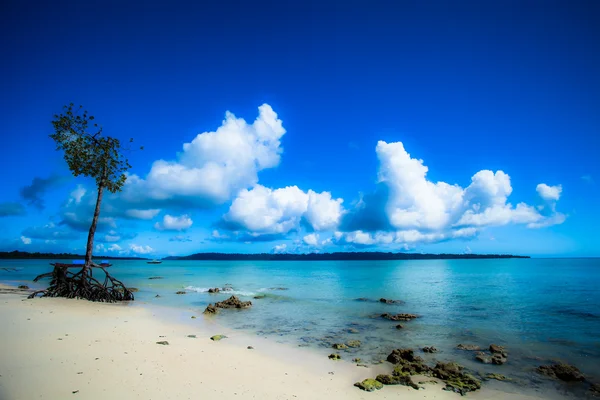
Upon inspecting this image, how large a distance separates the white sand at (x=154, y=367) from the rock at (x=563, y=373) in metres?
3.47

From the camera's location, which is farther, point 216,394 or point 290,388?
point 290,388

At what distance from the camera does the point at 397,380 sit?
36.0ft

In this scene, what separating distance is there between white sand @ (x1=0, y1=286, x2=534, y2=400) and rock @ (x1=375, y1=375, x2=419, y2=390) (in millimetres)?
339

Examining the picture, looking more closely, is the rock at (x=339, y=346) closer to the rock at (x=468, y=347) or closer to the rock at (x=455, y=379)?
the rock at (x=455, y=379)

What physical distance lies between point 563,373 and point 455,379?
5.13 m

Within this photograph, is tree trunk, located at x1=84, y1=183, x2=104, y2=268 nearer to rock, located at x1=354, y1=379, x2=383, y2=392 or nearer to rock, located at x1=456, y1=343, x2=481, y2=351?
rock, located at x1=354, y1=379, x2=383, y2=392

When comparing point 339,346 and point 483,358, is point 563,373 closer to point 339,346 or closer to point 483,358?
point 483,358

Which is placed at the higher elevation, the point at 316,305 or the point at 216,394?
the point at 216,394

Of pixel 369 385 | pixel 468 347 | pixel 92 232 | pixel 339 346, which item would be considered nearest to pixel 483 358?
pixel 468 347

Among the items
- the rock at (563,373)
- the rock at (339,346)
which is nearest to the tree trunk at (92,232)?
the rock at (339,346)

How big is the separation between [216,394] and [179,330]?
9.45m

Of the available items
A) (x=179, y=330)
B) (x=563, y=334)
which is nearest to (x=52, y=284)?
(x=179, y=330)

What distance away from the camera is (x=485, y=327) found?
2212cm

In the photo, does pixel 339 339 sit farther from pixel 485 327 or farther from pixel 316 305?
pixel 316 305
